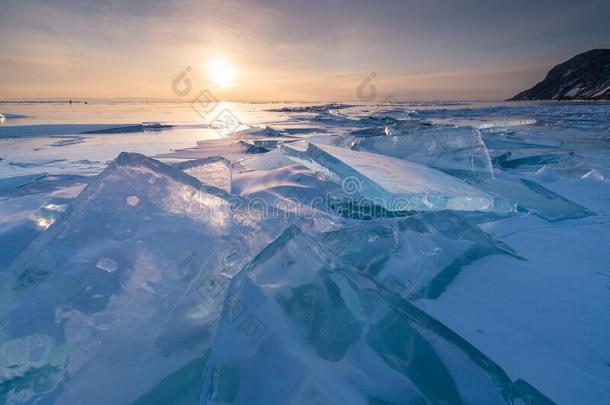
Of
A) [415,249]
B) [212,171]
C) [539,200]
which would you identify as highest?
[212,171]

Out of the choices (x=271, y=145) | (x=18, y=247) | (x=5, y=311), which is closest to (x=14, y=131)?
(x=271, y=145)

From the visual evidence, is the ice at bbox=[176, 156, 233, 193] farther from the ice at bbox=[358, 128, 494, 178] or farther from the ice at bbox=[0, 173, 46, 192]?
the ice at bbox=[358, 128, 494, 178]

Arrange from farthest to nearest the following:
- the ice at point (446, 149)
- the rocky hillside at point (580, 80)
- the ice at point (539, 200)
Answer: the rocky hillside at point (580, 80), the ice at point (446, 149), the ice at point (539, 200)

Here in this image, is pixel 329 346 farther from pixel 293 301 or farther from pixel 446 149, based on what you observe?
pixel 446 149

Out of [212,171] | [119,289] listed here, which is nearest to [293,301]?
[119,289]

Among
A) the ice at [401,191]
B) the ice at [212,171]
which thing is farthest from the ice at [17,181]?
the ice at [401,191]

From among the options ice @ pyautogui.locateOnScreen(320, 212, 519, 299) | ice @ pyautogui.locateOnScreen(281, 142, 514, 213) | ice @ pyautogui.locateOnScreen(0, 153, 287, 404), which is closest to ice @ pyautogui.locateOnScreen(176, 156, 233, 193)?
ice @ pyautogui.locateOnScreen(281, 142, 514, 213)

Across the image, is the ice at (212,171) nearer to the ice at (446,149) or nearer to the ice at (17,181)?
the ice at (17,181)

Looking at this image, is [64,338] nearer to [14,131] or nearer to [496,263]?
[496,263]
